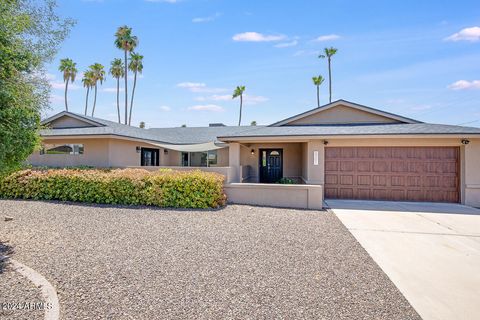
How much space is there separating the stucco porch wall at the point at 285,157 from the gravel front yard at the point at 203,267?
385 inches

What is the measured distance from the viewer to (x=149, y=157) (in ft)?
65.5

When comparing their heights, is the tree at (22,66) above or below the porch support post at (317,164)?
above

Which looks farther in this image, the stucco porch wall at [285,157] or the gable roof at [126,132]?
the stucco porch wall at [285,157]

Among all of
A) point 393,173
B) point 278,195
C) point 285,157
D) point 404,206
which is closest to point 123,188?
A: point 278,195

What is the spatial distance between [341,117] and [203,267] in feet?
47.0

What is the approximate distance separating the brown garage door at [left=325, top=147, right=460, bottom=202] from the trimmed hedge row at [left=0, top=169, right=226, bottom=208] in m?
6.29

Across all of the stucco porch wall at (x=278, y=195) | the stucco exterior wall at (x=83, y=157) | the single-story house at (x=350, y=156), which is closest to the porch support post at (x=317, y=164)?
the single-story house at (x=350, y=156)

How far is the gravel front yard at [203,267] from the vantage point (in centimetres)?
350

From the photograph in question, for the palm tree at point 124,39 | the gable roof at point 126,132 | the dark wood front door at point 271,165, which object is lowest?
the dark wood front door at point 271,165

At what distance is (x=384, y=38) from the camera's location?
1300cm

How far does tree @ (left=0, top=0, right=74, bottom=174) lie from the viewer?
210 inches

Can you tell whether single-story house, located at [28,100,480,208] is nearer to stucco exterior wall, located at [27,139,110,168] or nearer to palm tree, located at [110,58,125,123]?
stucco exterior wall, located at [27,139,110,168]

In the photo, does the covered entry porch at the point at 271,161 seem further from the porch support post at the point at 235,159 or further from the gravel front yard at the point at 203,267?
the gravel front yard at the point at 203,267

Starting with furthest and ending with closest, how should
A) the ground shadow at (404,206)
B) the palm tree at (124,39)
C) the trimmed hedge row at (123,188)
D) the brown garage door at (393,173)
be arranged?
the palm tree at (124,39) < the brown garage door at (393,173) < the ground shadow at (404,206) < the trimmed hedge row at (123,188)
